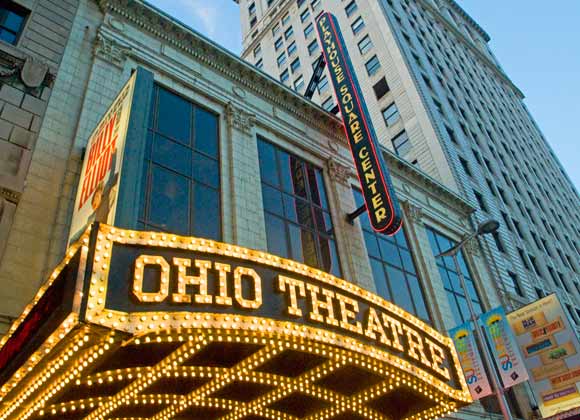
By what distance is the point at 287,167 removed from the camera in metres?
19.3

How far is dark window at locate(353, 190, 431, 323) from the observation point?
64.0 feet

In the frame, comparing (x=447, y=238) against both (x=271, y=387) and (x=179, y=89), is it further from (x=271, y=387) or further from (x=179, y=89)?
(x=271, y=387)

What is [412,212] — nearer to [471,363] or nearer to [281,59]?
[471,363]

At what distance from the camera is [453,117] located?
1523 inches

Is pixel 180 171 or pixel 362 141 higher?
pixel 362 141

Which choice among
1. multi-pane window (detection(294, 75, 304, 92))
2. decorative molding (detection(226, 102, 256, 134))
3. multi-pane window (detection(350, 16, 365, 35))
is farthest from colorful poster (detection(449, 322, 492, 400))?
multi-pane window (detection(294, 75, 304, 92))

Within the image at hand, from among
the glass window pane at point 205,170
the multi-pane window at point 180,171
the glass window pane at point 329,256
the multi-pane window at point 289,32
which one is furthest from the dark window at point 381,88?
the glass window pane at point 205,170

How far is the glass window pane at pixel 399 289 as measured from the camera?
19609 millimetres

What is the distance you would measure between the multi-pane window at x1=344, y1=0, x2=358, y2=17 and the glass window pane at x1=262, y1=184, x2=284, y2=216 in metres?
32.6

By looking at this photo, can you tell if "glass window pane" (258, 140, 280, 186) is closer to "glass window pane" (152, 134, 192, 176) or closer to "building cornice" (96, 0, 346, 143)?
"building cornice" (96, 0, 346, 143)

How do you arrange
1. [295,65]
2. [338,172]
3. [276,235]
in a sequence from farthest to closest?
[295,65] → [338,172] → [276,235]

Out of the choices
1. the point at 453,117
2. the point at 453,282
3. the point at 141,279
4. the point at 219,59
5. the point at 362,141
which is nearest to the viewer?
the point at 141,279

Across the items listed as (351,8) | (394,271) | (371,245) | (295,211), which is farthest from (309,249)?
(351,8)

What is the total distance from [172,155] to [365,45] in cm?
3071
